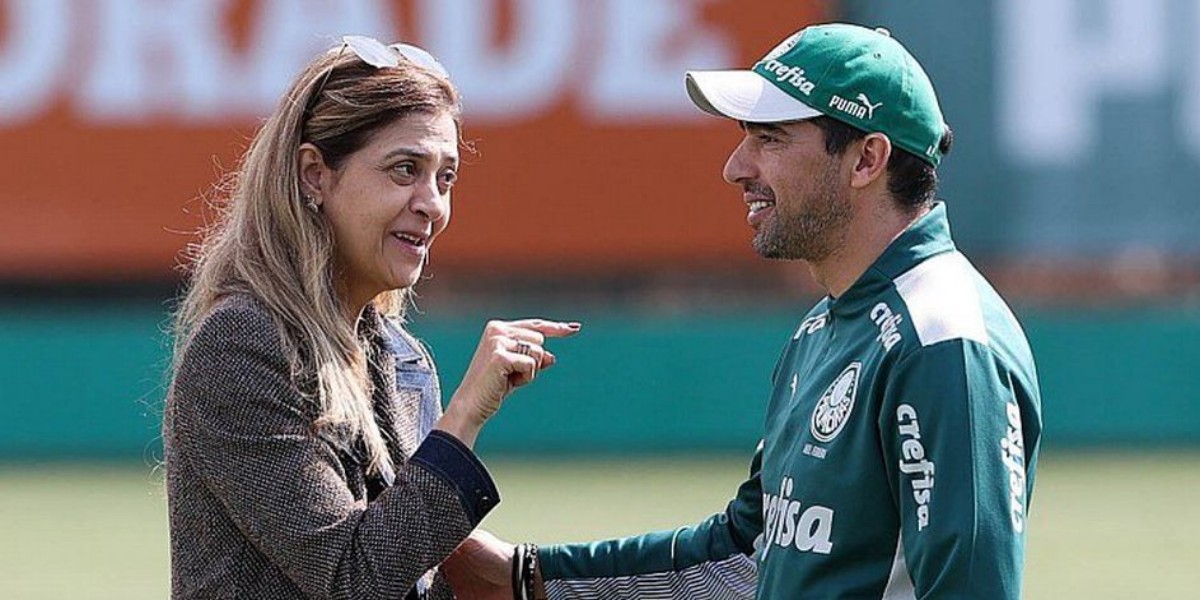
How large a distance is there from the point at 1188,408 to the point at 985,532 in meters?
11.8

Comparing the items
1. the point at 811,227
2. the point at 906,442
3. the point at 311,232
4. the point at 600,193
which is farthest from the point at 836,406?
the point at 600,193

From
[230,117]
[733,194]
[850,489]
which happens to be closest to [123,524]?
[230,117]

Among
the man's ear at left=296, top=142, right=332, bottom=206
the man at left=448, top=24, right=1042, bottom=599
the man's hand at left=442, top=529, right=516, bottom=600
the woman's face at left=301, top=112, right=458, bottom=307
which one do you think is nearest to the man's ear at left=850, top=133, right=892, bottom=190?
the man at left=448, top=24, right=1042, bottom=599

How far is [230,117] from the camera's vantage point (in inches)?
548

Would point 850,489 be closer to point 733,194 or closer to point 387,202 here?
point 387,202

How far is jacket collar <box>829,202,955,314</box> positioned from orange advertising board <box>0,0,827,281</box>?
1021 centimetres

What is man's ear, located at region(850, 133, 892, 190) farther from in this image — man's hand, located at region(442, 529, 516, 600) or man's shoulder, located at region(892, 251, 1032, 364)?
man's hand, located at region(442, 529, 516, 600)

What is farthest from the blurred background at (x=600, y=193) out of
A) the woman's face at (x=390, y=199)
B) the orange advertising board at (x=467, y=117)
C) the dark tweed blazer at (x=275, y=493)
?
the dark tweed blazer at (x=275, y=493)

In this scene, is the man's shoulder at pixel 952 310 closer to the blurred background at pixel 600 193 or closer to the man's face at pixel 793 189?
the man's face at pixel 793 189

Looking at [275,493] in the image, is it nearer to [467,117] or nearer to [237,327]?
[237,327]

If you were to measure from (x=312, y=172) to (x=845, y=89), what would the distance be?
2.99 feet

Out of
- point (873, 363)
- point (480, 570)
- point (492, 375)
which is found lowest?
point (480, 570)

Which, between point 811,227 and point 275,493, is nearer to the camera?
point 275,493

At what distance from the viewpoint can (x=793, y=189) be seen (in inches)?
140
